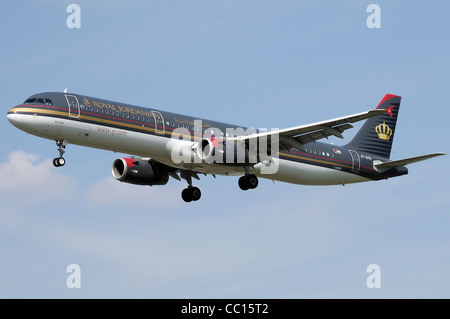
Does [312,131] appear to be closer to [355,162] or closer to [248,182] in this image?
[248,182]

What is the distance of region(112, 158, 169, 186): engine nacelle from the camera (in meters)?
46.9

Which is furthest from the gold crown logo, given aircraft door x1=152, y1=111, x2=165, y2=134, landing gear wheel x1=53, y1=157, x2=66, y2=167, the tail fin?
landing gear wheel x1=53, y1=157, x2=66, y2=167

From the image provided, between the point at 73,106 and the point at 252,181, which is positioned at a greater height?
the point at 73,106

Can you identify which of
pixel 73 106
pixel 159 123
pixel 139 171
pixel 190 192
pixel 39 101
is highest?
pixel 39 101

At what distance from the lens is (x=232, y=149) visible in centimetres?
4397

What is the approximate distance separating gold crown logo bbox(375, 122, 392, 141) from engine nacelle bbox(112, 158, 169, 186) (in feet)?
50.0

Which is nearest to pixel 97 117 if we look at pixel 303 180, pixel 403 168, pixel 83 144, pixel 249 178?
pixel 83 144

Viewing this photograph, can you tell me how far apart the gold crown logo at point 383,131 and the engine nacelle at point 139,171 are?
600 inches

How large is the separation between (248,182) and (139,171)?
6.32 metres

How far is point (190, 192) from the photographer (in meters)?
48.8

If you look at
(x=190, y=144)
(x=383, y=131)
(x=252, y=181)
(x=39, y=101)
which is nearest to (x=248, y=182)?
(x=252, y=181)

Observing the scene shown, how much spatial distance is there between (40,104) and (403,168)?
2331 centimetres

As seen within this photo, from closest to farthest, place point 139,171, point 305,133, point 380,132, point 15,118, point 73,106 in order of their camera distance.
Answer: point 15,118 < point 73,106 < point 305,133 < point 139,171 < point 380,132

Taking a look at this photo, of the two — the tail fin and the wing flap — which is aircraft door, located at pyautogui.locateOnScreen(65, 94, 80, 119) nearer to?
the wing flap
